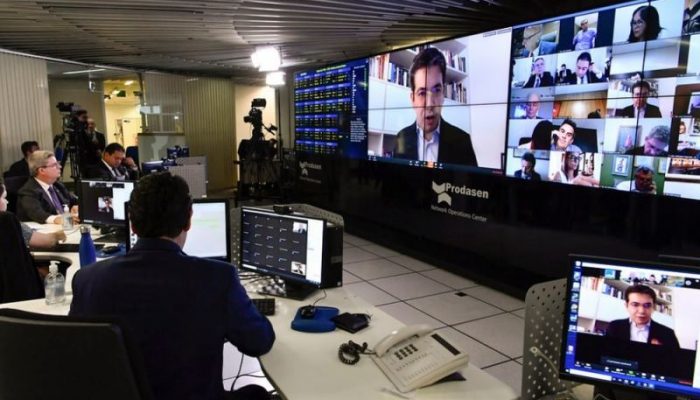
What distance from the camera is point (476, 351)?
131 inches

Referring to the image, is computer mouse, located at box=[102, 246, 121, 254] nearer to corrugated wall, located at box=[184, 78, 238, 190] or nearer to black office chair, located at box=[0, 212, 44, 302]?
black office chair, located at box=[0, 212, 44, 302]

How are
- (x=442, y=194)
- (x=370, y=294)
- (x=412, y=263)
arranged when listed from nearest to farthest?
(x=370, y=294) < (x=442, y=194) < (x=412, y=263)

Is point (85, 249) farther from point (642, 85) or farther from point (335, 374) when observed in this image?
point (642, 85)

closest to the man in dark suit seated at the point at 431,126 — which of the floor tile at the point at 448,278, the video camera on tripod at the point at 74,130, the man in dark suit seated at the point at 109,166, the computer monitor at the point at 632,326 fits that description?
the floor tile at the point at 448,278

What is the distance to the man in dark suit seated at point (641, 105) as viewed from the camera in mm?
3223

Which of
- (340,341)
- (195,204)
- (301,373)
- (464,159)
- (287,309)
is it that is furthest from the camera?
(464,159)

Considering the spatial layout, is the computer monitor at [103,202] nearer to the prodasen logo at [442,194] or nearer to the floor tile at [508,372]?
the floor tile at [508,372]

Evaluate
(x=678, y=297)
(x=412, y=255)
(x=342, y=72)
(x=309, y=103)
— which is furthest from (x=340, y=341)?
(x=309, y=103)

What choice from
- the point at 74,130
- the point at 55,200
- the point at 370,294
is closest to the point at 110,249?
the point at 55,200

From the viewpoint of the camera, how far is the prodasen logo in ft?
16.6

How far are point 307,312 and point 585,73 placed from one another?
2.97 meters

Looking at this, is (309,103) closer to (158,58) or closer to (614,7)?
(158,58)

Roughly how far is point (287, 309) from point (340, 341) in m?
0.40

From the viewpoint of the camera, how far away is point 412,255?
227 inches
